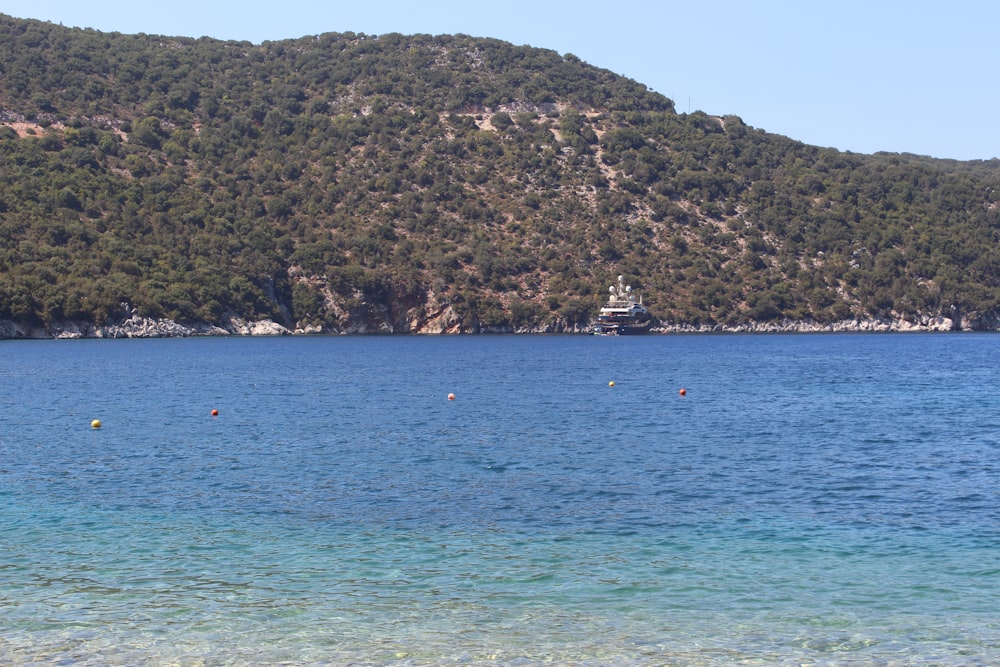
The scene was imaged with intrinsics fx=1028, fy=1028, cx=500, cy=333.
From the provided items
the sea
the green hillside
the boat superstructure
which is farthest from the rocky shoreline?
the sea

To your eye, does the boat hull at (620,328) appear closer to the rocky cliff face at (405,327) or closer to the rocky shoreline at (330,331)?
the rocky shoreline at (330,331)

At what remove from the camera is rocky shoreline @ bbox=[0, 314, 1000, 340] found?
4225 inches

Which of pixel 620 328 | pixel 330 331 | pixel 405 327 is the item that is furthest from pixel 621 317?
pixel 330 331

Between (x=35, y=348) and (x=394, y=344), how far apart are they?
→ 119 ft

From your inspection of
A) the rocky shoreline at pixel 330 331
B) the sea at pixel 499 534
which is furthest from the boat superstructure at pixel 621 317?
the sea at pixel 499 534

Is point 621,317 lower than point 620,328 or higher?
higher

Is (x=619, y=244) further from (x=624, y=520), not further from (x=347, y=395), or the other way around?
(x=624, y=520)

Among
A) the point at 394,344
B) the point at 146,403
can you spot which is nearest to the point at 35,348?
the point at 394,344

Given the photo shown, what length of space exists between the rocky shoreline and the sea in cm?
6856

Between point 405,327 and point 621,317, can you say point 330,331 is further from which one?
point 621,317

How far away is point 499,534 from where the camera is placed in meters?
18.8

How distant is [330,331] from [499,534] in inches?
4652

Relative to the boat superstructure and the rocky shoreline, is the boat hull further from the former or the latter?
the rocky shoreline

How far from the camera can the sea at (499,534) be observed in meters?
13.1
